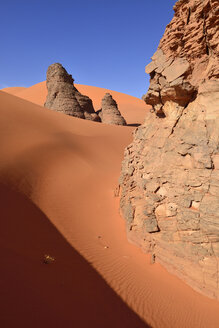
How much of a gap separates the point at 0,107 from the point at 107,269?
45.5ft

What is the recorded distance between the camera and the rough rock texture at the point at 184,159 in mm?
5047

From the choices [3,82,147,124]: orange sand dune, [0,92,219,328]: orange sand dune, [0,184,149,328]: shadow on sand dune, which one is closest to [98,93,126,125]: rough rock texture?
[0,92,219,328]: orange sand dune

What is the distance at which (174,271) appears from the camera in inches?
208

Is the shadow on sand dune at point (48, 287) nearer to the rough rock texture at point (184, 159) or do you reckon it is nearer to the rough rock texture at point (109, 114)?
the rough rock texture at point (184, 159)

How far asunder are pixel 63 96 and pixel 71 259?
2114 centimetres

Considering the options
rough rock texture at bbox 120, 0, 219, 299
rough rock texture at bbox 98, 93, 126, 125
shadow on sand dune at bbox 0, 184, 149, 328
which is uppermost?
rough rock texture at bbox 98, 93, 126, 125

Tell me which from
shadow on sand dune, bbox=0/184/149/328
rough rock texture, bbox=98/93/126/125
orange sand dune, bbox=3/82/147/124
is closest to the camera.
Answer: shadow on sand dune, bbox=0/184/149/328

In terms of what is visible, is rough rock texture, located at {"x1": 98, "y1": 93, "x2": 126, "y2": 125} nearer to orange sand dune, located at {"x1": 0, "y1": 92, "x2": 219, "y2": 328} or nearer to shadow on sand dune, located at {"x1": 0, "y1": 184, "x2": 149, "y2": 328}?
orange sand dune, located at {"x1": 0, "y1": 92, "x2": 219, "y2": 328}

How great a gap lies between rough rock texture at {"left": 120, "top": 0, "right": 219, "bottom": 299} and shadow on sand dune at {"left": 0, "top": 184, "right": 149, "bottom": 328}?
80.4 inches

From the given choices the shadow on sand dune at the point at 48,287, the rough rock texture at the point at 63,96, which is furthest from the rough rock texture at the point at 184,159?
the rough rock texture at the point at 63,96

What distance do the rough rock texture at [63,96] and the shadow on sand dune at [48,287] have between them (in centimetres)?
1865

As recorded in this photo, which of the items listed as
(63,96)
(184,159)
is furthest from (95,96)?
(184,159)

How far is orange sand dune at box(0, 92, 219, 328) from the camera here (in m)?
3.60

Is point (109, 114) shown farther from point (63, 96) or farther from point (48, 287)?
point (48, 287)
